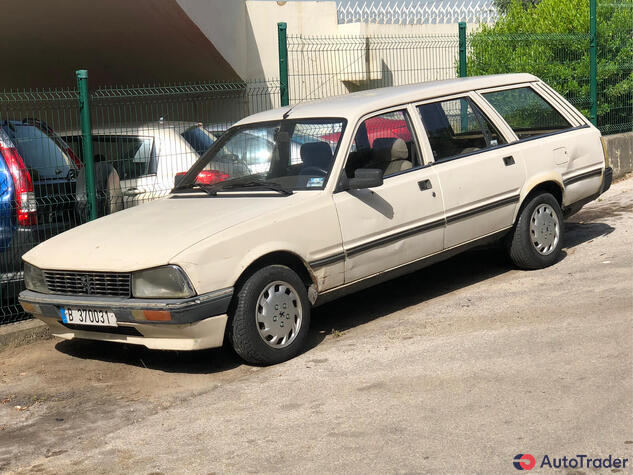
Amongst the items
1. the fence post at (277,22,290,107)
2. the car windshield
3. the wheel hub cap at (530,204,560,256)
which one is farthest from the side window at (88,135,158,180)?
the wheel hub cap at (530,204,560,256)

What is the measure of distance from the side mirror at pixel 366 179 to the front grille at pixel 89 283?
1693 millimetres

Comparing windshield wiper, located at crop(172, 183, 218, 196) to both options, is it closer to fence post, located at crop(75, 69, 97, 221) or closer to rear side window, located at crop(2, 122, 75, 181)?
fence post, located at crop(75, 69, 97, 221)

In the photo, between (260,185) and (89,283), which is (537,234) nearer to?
(260,185)

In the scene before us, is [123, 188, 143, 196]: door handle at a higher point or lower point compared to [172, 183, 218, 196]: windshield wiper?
lower

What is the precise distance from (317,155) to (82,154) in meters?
2.59

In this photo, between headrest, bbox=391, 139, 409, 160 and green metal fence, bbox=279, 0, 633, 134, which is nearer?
headrest, bbox=391, 139, 409, 160

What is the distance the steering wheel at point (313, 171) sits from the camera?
6578 millimetres

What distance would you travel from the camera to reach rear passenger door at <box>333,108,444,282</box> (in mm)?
6547

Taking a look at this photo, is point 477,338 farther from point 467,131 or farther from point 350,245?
point 467,131

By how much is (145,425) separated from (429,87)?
377 centimetres

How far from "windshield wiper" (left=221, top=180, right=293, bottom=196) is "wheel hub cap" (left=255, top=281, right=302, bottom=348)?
757mm

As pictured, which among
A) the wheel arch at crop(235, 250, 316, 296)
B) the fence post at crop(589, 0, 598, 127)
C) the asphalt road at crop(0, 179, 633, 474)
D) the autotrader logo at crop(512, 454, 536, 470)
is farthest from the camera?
the fence post at crop(589, 0, 598, 127)

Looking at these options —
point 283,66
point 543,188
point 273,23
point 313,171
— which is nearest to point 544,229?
point 543,188

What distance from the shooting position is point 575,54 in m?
13.9
